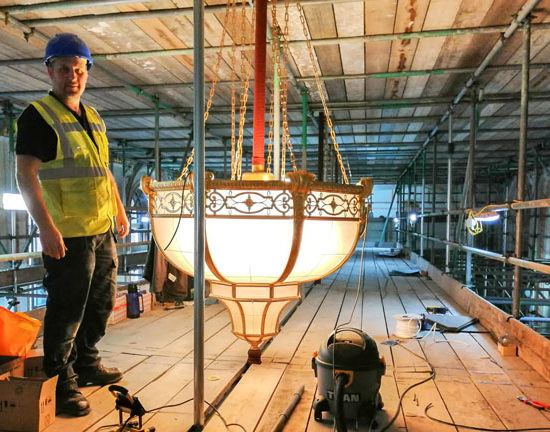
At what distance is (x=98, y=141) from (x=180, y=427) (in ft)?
4.16

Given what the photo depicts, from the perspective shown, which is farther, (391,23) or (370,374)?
(391,23)

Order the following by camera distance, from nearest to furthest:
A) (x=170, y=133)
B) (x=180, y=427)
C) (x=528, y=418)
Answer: (x=180, y=427) < (x=528, y=418) < (x=170, y=133)

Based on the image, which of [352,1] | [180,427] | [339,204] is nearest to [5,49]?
[352,1]

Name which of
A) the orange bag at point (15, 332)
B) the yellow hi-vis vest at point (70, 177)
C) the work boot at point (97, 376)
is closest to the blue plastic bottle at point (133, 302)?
the work boot at point (97, 376)

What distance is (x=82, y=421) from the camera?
174cm

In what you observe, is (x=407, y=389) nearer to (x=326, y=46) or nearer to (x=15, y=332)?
(x=15, y=332)

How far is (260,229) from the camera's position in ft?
3.21

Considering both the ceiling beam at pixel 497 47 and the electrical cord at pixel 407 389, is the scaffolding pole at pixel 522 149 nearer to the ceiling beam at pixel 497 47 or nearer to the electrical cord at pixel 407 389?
the ceiling beam at pixel 497 47

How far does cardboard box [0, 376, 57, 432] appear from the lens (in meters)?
1.62

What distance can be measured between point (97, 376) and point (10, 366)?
0.44m

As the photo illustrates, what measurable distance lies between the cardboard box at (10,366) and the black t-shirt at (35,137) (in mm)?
836

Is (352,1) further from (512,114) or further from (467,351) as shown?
(512,114)

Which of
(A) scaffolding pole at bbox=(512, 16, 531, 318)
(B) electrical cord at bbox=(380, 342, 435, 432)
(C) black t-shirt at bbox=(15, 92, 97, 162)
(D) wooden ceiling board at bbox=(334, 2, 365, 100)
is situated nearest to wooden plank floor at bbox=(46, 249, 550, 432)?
(B) electrical cord at bbox=(380, 342, 435, 432)

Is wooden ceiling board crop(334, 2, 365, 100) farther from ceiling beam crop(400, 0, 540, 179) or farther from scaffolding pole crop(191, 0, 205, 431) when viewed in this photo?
scaffolding pole crop(191, 0, 205, 431)
